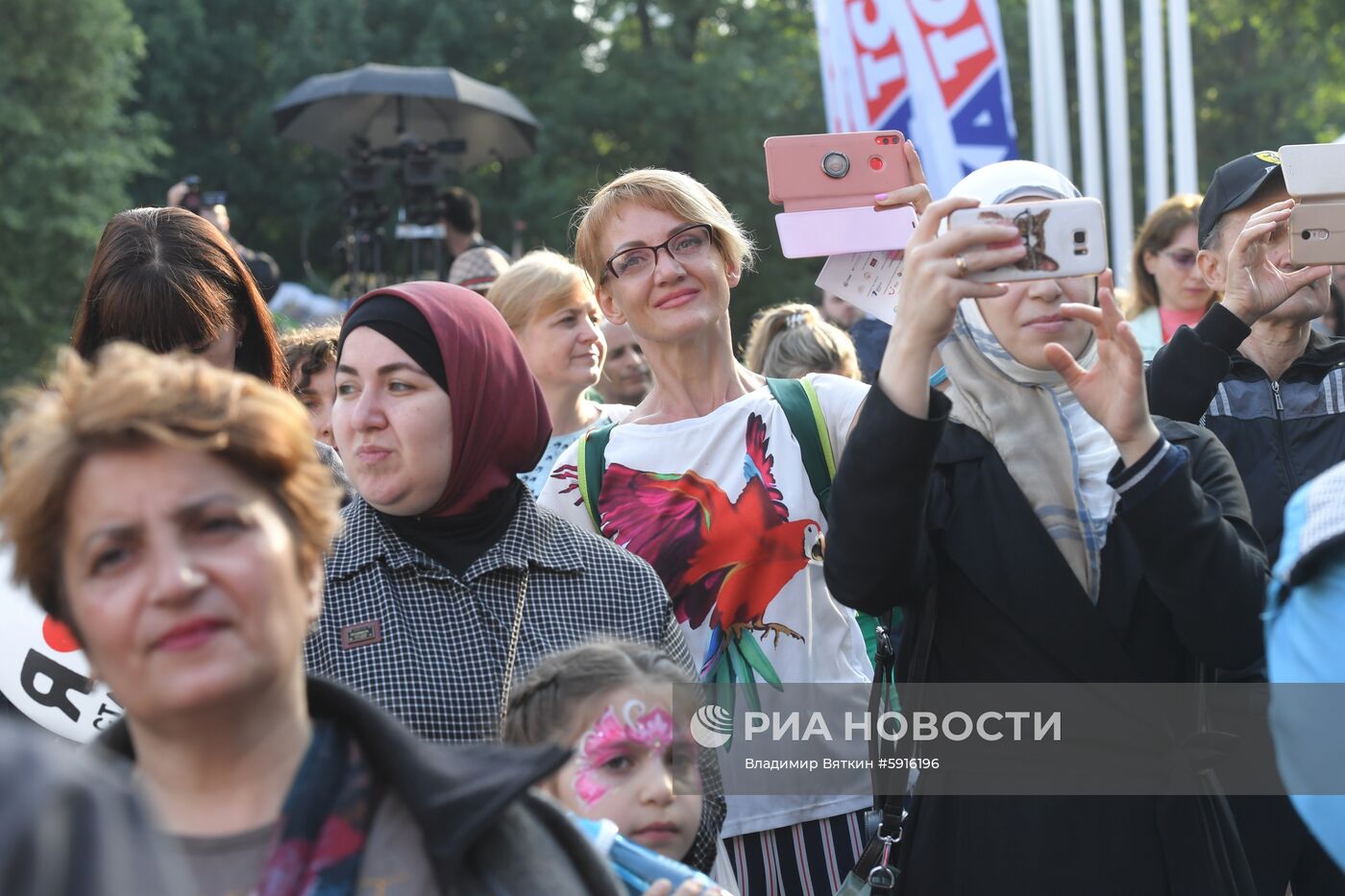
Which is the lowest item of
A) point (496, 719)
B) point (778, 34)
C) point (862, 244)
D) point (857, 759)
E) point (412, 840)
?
point (857, 759)

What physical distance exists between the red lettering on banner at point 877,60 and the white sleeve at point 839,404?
628cm

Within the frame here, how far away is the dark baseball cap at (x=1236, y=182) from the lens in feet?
11.6

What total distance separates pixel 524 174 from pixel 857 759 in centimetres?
2354

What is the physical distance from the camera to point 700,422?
330cm

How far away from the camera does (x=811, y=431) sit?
3.23 m

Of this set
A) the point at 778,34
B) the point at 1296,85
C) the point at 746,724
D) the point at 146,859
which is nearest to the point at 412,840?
the point at 146,859

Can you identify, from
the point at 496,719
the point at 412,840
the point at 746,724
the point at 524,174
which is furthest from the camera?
the point at 524,174

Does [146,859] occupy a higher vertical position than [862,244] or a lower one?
lower

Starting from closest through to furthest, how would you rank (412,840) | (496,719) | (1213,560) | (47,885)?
1. (47,885)
2. (412,840)
3. (1213,560)
4. (496,719)

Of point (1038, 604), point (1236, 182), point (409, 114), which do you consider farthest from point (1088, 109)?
point (1038, 604)

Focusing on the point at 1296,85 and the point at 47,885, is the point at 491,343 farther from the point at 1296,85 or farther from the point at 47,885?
the point at 1296,85

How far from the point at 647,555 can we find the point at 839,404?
52 cm

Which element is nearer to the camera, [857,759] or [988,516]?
[988,516]

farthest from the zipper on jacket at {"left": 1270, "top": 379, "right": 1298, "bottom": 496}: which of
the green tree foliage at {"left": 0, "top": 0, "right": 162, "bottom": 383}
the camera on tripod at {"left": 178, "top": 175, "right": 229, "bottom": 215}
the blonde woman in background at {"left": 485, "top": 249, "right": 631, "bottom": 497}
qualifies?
the green tree foliage at {"left": 0, "top": 0, "right": 162, "bottom": 383}
